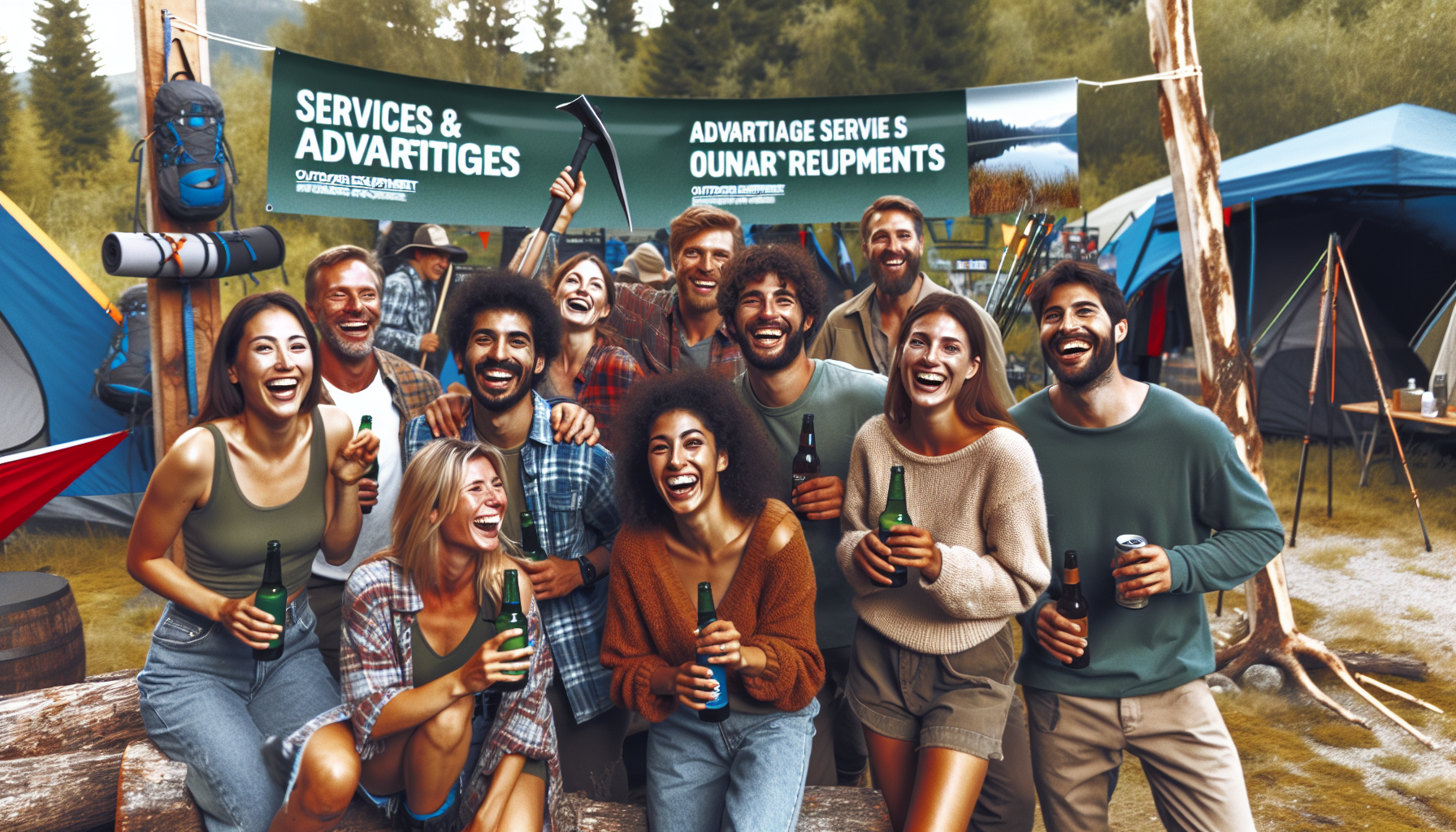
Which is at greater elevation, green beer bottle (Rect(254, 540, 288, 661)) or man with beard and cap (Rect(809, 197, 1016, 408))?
man with beard and cap (Rect(809, 197, 1016, 408))

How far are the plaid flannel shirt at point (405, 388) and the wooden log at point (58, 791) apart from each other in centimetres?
160

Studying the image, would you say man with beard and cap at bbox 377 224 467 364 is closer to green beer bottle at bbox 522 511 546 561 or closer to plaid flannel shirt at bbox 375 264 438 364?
plaid flannel shirt at bbox 375 264 438 364

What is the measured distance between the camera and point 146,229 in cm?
509

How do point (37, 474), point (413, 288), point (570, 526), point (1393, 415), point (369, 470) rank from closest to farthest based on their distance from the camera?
point (570, 526), point (369, 470), point (37, 474), point (413, 288), point (1393, 415)

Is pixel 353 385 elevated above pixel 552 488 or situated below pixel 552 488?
above

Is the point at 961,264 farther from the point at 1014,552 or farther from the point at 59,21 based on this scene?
the point at 59,21

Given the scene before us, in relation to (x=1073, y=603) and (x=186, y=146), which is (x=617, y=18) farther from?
(x=1073, y=603)

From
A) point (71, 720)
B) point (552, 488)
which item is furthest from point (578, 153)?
point (71, 720)

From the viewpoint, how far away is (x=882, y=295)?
4.93 m

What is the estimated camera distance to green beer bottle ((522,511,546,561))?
3354mm

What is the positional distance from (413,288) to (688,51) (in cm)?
2298

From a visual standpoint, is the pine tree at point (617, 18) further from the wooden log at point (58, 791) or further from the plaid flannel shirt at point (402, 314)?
the wooden log at point (58, 791)

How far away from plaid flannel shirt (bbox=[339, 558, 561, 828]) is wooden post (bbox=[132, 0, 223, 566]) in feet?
7.44

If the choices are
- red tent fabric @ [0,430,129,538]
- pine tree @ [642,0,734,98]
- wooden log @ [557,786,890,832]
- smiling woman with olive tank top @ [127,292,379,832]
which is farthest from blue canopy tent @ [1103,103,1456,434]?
pine tree @ [642,0,734,98]
